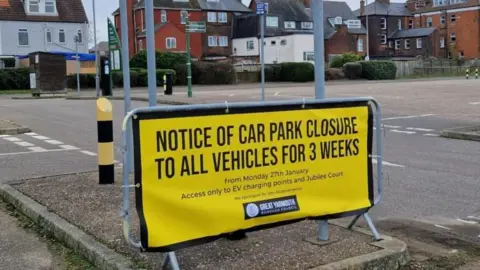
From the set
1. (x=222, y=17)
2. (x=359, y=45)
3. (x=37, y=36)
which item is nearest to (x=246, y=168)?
(x=37, y=36)

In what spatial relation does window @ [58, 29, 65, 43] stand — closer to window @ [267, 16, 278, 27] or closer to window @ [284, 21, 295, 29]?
window @ [267, 16, 278, 27]

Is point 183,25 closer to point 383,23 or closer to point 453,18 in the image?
point 383,23

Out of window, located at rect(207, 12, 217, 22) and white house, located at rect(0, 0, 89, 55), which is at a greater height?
window, located at rect(207, 12, 217, 22)

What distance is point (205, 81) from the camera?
168ft

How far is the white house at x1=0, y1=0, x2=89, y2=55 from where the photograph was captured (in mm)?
57594

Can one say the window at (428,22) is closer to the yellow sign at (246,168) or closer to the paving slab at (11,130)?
the paving slab at (11,130)

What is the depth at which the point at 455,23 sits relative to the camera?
89688 millimetres

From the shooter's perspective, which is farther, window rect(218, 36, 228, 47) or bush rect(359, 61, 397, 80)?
window rect(218, 36, 228, 47)

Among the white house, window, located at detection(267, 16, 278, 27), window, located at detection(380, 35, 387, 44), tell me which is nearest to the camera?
the white house

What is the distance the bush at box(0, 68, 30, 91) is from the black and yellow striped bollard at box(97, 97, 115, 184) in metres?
39.6

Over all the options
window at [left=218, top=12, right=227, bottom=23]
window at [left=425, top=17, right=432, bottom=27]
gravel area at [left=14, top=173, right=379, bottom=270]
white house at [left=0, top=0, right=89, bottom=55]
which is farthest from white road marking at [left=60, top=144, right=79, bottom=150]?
window at [left=425, top=17, right=432, bottom=27]

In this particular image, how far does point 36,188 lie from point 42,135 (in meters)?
7.96

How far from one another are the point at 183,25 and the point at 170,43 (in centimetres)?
420

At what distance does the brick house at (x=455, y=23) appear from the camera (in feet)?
284
